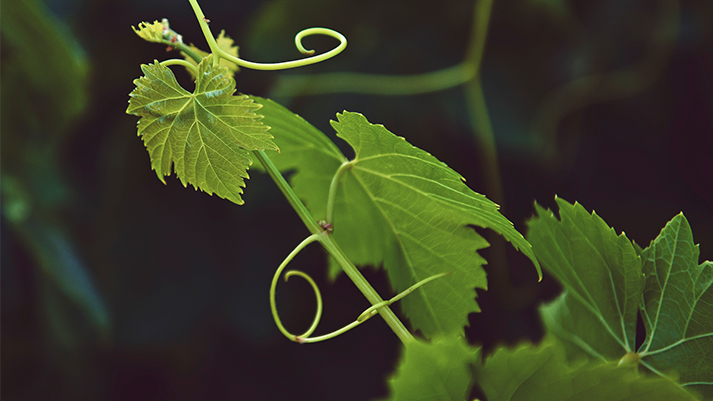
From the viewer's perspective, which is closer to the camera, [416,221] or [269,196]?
[416,221]

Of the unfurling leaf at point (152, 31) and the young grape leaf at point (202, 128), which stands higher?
the unfurling leaf at point (152, 31)

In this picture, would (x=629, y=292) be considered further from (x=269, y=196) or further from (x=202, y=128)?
(x=269, y=196)

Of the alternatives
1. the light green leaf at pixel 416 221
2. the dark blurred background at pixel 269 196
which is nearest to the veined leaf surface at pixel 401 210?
the light green leaf at pixel 416 221

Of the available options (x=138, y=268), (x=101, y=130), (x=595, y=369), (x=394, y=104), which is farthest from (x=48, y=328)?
(x=595, y=369)

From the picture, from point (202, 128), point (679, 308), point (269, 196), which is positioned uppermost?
point (269, 196)

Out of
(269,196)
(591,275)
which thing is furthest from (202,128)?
(269,196)

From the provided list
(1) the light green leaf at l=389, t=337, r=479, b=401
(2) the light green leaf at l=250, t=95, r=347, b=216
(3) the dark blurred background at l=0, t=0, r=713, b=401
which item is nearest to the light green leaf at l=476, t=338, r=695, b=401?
(1) the light green leaf at l=389, t=337, r=479, b=401

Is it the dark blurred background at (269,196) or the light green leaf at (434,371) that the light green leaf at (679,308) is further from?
the dark blurred background at (269,196)
